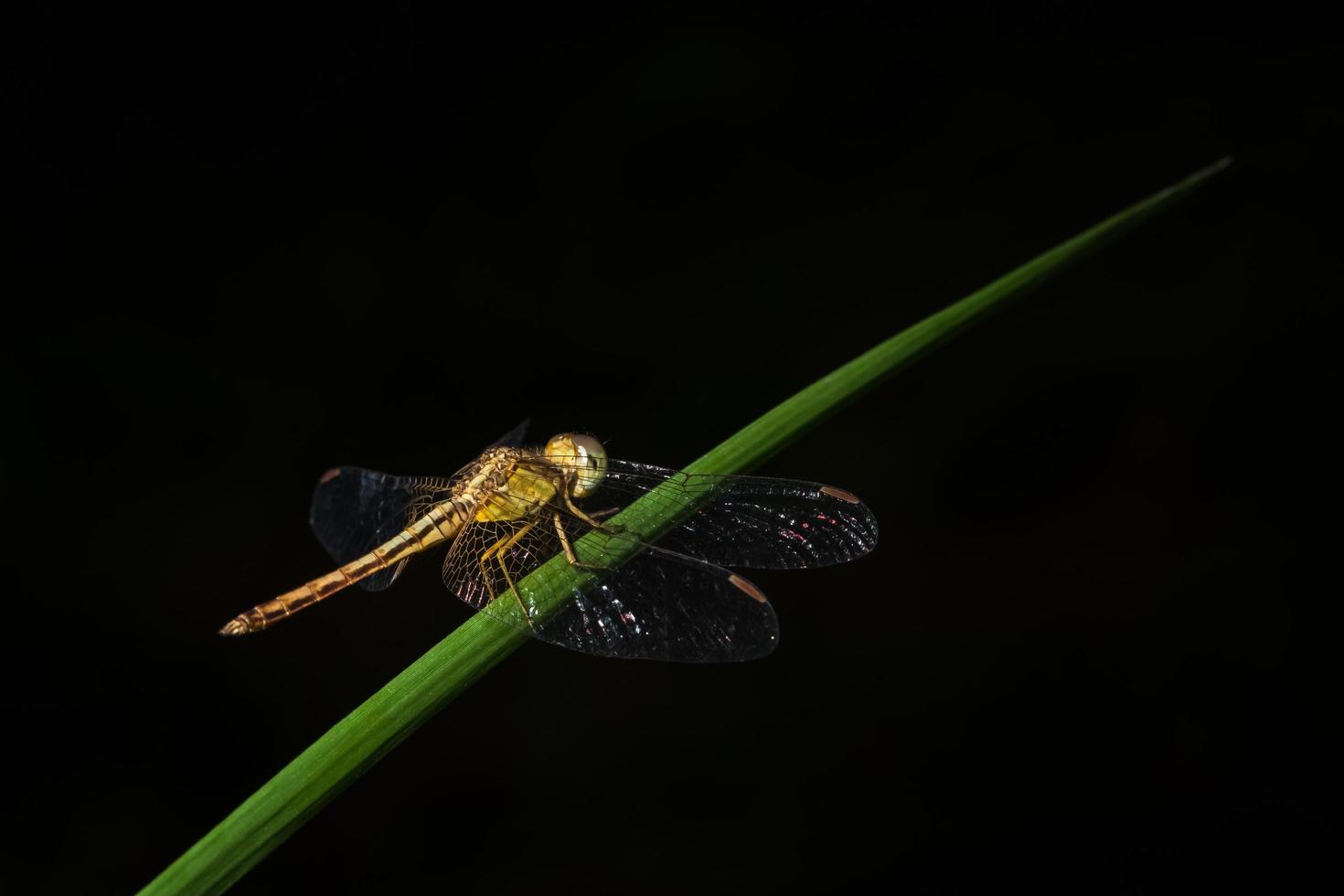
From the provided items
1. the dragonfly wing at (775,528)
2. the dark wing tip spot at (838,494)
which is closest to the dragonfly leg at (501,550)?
the dragonfly wing at (775,528)

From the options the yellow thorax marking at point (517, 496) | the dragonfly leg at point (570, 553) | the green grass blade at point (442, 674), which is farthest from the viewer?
the yellow thorax marking at point (517, 496)

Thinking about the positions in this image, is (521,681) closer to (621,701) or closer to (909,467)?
(621,701)

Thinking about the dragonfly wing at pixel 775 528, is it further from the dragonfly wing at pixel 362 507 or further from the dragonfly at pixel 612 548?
the dragonfly wing at pixel 362 507

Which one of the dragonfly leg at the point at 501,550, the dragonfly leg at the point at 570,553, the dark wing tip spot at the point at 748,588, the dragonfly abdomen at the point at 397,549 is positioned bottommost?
the dark wing tip spot at the point at 748,588

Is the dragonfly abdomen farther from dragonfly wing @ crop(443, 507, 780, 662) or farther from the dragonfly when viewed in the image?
dragonfly wing @ crop(443, 507, 780, 662)

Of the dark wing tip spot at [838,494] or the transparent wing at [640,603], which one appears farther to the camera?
the dark wing tip spot at [838,494]

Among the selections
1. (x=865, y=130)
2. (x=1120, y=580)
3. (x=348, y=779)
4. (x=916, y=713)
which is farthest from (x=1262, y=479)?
(x=348, y=779)
